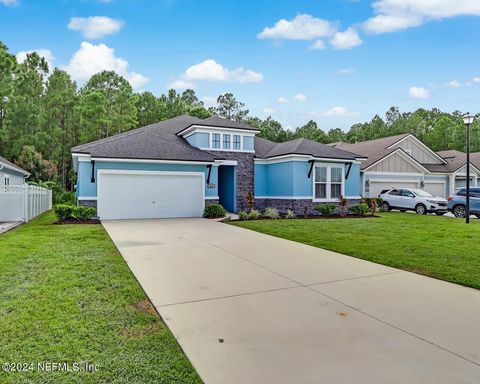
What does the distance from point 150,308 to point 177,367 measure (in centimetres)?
152

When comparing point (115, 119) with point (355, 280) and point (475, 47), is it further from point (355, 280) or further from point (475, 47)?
point (355, 280)

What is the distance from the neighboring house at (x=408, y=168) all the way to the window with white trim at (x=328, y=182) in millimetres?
4421

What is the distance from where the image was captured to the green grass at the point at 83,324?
2.71 meters

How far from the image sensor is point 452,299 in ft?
15.1

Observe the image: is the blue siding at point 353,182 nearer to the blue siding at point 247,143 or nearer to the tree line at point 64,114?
the blue siding at point 247,143

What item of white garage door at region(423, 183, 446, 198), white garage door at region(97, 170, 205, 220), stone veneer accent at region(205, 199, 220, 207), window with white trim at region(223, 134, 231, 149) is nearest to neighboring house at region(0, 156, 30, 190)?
white garage door at region(97, 170, 205, 220)

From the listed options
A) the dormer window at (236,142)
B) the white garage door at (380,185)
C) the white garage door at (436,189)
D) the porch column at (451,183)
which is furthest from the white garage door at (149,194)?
the porch column at (451,183)

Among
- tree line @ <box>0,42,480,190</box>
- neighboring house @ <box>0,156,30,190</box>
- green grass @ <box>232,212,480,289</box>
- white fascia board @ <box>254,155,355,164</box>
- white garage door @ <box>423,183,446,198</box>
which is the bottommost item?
green grass @ <box>232,212,480,289</box>

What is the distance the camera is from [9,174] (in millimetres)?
19438

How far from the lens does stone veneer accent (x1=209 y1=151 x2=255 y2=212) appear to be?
60.5ft

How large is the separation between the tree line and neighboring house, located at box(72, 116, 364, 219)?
16695 millimetres

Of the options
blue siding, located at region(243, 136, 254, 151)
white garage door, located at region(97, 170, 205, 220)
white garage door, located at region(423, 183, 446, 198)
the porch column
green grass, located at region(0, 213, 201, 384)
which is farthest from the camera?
the porch column

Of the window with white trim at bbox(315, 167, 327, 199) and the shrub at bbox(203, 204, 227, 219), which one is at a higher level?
the window with white trim at bbox(315, 167, 327, 199)

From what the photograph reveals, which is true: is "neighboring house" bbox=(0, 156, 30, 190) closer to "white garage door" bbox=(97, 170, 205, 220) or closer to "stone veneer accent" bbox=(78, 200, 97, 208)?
"stone veneer accent" bbox=(78, 200, 97, 208)
